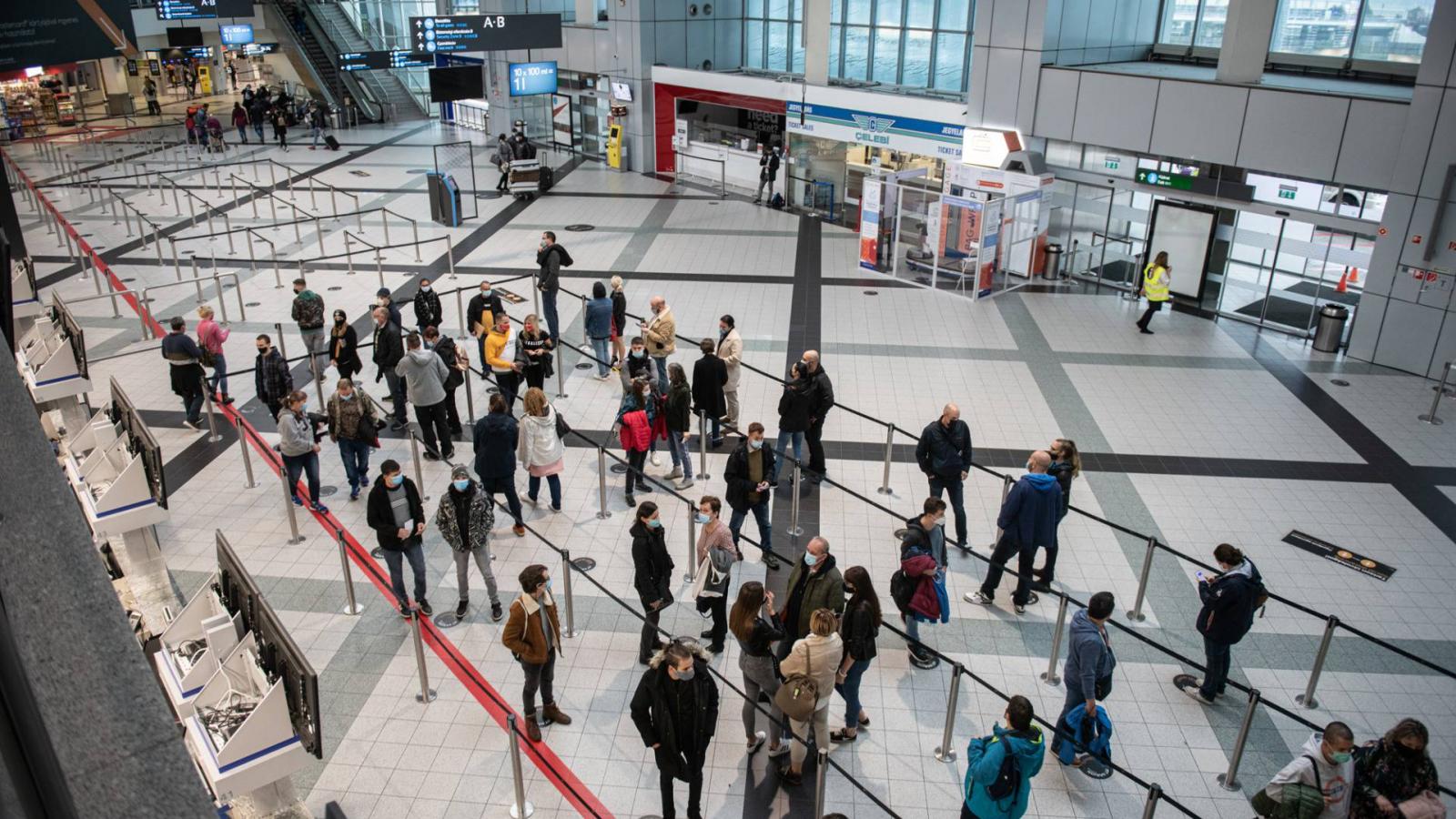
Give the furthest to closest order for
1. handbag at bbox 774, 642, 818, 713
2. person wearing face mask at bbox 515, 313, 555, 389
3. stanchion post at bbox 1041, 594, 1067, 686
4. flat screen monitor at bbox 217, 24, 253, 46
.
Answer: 1. flat screen monitor at bbox 217, 24, 253, 46
2. person wearing face mask at bbox 515, 313, 555, 389
3. stanchion post at bbox 1041, 594, 1067, 686
4. handbag at bbox 774, 642, 818, 713

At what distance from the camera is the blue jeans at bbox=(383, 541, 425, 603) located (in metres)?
7.74

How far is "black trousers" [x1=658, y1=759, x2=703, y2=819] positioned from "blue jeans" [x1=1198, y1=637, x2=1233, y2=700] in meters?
3.83

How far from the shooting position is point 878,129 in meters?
20.3

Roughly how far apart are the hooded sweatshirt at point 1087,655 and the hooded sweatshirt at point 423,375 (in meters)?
6.66

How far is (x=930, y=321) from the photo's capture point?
1582 cm

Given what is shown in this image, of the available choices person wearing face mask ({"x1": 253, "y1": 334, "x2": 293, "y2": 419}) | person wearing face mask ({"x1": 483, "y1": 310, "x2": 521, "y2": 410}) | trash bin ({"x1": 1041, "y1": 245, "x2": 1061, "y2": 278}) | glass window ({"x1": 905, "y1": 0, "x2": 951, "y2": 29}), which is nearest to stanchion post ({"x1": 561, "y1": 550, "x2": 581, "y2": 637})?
person wearing face mask ({"x1": 483, "y1": 310, "x2": 521, "y2": 410})

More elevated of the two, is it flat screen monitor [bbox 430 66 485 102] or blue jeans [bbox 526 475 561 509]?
flat screen monitor [bbox 430 66 485 102]

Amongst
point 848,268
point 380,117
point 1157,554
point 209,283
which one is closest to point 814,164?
point 848,268

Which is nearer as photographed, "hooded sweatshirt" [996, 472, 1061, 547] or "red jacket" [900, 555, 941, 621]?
"red jacket" [900, 555, 941, 621]

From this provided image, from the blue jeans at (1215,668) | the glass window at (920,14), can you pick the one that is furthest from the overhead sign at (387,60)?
the blue jeans at (1215,668)

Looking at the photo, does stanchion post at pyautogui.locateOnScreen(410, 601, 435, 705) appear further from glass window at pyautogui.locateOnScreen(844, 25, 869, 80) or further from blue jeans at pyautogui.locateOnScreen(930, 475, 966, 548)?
glass window at pyautogui.locateOnScreen(844, 25, 869, 80)

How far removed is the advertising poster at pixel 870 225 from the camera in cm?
1783

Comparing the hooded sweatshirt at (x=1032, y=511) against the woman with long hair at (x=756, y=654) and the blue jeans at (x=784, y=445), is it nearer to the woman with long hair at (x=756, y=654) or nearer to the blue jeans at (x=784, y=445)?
the woman with long hair at (x=756, y=654)

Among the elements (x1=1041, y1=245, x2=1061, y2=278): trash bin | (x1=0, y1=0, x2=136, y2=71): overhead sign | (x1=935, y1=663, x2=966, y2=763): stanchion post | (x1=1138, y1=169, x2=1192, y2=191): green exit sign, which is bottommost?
(x1=935, y1=663, x2=966, y2=763): stanchion post
